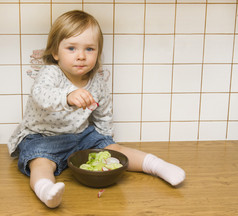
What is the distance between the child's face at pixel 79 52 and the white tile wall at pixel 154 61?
0.81ft

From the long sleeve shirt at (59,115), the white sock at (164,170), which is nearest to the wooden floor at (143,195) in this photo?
the white sock at (164,170)

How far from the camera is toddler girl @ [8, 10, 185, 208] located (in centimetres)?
125

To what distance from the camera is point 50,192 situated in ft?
3.41

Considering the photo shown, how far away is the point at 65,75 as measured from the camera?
1.44 m

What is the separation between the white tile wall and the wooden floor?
0.28m

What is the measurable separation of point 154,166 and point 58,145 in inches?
15.6

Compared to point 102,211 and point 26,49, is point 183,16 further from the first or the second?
point 102,211

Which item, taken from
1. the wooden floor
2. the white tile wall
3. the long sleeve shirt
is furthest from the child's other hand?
the white tile wall

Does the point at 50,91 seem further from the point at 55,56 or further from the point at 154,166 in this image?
the point at 154,166

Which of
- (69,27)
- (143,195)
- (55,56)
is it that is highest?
(69,27)

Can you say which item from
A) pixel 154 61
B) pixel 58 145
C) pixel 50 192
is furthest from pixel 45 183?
pixel 154 61

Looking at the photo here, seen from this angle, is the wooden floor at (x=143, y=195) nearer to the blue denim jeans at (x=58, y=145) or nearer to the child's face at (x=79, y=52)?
the blue denim jeans at (x=58, y=145)

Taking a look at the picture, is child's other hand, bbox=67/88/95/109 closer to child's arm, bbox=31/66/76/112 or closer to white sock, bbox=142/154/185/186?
child's arm, bbox=31/66/76/112

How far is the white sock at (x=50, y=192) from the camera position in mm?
1036
